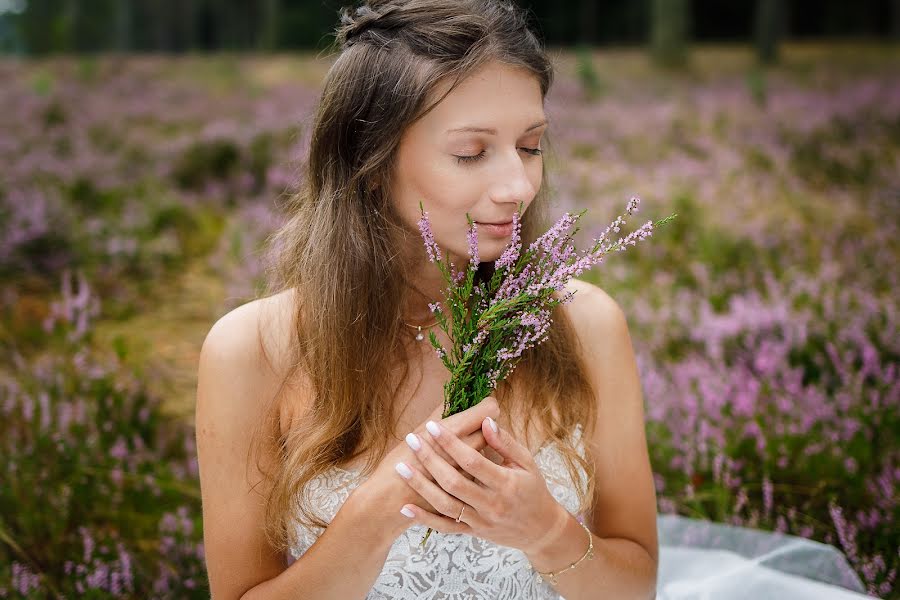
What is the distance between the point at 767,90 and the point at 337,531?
9830 mm

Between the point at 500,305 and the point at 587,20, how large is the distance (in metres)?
24.0

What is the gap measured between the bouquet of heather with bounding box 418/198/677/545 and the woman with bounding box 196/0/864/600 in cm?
9

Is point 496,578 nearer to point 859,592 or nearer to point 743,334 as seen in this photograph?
point 859,592

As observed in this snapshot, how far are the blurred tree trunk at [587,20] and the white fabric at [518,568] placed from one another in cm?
2244

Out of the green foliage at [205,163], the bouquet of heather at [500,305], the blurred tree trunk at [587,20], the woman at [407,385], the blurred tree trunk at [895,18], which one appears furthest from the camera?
the blurred tree trunk at [587,20]

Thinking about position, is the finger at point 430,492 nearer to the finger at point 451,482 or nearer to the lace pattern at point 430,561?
the finger at point 451,482

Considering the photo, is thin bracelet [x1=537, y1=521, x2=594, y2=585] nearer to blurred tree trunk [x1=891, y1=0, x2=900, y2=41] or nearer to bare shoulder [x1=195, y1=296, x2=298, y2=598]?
→ bare shoulder [x1=195, y1=296, x2=298, y2=598]

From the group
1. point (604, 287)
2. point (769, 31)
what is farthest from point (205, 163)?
point (769, 31)

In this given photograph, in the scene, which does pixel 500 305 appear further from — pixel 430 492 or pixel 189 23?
pixel 189 23

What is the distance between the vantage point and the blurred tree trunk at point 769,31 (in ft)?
43.3

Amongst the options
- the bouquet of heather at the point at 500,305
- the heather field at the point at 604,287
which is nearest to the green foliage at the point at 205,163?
the heather field at the point at 604,287

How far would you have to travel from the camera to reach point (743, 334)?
3877mm

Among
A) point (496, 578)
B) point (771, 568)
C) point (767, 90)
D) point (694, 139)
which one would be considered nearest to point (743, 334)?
point (771, 568)

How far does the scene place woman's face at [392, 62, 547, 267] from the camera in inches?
63.3
